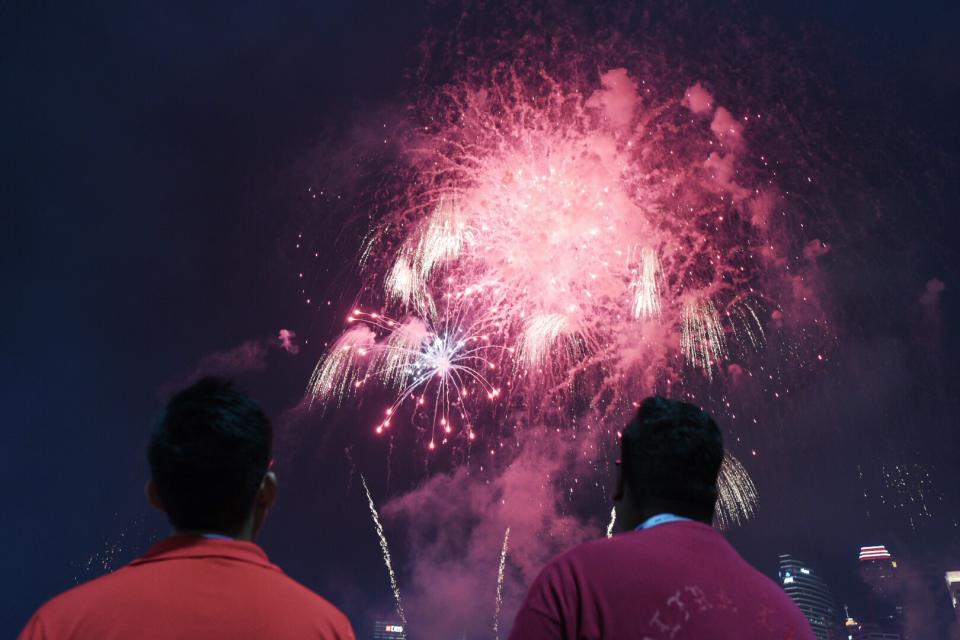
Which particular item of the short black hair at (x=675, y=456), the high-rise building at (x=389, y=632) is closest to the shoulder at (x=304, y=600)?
the short black hair at (x=675, y=456)

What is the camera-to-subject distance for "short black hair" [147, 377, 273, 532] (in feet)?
8.00

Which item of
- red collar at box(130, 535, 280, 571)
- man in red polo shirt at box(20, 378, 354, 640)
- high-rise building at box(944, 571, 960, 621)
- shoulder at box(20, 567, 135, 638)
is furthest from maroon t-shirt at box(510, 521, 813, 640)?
high-rise building at box(944, 571, 960, 621)

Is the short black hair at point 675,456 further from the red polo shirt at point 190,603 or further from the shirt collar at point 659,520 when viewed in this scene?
the red polo shirt at point 190,603

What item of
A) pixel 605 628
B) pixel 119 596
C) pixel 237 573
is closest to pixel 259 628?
pixel 237 573

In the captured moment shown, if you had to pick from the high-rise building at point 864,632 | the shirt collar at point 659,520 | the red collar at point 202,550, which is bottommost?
the high-rise building at point 864,632

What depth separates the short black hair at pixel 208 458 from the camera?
8.00 feet

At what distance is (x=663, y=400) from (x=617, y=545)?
0.75 m

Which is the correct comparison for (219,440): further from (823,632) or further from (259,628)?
(823,632)

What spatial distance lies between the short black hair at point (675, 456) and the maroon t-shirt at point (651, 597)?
21 centimetres

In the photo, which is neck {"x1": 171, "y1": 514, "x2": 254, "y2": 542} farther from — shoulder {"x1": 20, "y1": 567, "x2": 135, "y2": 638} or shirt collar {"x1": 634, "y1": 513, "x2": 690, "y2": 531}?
shirt collar {"x1": 634, "y1": 513, "x2": 690, "y2": 531}

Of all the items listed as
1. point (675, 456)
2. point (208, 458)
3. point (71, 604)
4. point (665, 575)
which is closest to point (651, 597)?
point (665, 575)

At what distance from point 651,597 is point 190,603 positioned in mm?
1454

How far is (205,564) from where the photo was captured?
7.21 feet

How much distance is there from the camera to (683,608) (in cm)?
240
